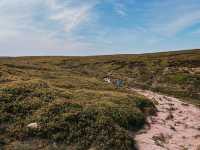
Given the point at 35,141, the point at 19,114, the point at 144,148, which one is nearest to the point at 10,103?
the point at 19,114

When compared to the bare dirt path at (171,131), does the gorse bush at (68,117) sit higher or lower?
higher

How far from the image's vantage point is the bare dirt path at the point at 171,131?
2153 centimetres

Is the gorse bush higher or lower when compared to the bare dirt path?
higher

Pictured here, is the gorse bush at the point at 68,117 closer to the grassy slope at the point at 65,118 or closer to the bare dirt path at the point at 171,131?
the grassy slope at the point at 65,118

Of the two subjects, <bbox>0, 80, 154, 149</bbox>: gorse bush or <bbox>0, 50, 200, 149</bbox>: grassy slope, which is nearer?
<bbox>0, 50, 200, 149</bbox>: grassy slope

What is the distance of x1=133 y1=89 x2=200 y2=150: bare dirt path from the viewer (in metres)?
21.5

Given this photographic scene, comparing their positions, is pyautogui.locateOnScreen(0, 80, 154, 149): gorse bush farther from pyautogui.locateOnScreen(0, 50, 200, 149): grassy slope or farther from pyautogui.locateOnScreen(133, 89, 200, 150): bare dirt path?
pyautogui.locateOnScreen(133, 89, 200, 150): bare dirt path

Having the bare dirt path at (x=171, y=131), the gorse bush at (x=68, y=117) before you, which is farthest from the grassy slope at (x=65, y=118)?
the bare dirt path at (x=171, y=131)

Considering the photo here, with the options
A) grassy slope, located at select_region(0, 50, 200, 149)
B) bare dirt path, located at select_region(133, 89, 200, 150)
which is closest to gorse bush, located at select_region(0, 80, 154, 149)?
grassy slope, located at select_region(0, 50, 200, 149)

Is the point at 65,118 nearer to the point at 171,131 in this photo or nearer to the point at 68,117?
the point at 68,117

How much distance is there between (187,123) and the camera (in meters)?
28.8

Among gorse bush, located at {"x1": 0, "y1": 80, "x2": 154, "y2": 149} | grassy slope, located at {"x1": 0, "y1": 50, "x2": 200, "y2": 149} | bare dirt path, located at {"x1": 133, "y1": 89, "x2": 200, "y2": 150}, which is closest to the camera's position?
grassy slope, located at {"x1": 0, "y1": 50, "x2": 200, "y2": 149}

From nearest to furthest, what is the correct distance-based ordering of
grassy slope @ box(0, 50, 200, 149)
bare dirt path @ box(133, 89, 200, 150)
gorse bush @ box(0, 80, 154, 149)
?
grassy slope @ box(0, 50, 200, 149) → gorse bush @ box(0, 80, 154, 149) → bare dirt path @ box(133, 89, 200, 150)

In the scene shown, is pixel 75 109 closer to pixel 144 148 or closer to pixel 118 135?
pixel 118 135
